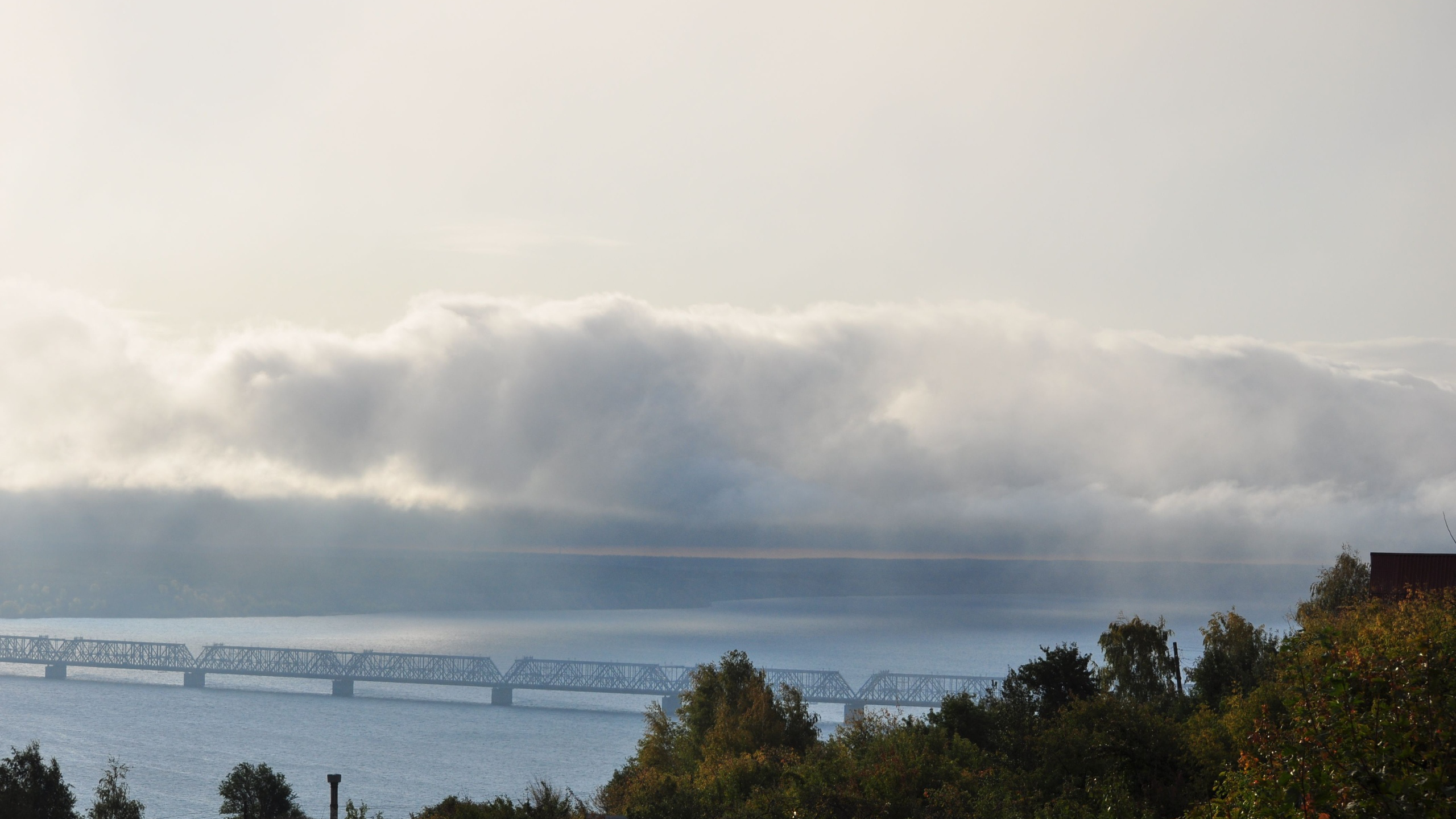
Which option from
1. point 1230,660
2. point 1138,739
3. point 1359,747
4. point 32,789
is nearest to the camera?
point 1359,747

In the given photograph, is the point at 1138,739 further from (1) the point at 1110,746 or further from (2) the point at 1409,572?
(2) the point at 1409,572

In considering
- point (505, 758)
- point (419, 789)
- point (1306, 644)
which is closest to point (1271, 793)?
point (1306, 644)

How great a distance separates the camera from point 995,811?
155 ft

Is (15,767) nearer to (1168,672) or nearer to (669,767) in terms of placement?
(669,767)

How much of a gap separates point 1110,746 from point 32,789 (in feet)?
203

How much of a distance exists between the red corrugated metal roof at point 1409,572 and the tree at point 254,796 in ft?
227

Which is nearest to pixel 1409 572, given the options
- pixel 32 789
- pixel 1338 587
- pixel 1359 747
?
pixel 1338 587

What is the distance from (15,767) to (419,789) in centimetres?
9083

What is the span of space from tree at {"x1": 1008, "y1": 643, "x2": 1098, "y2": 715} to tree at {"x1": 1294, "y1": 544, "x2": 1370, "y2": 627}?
13894mm

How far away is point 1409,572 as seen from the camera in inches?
2281

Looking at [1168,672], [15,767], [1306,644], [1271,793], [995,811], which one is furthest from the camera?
[1168,672]

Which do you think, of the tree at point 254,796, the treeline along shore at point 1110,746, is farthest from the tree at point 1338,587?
the tree at point 254,796

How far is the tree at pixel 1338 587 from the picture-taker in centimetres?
6431

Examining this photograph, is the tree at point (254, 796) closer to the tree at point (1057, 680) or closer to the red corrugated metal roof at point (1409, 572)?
the tree at point (1057, 680)
